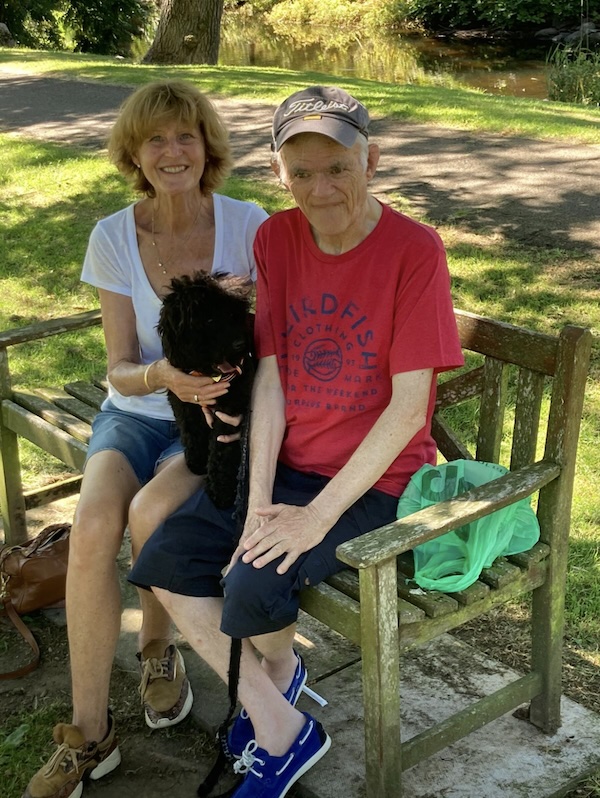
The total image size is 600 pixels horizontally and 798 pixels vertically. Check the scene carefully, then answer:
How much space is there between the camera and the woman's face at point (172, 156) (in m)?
3.29

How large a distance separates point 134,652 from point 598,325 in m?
3.13

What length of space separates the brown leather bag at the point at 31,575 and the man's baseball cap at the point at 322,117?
1.80 meters

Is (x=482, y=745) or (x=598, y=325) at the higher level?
(x=598, y=325)

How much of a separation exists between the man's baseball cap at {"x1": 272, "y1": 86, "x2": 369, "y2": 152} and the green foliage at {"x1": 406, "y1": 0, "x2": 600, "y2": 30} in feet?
87.4

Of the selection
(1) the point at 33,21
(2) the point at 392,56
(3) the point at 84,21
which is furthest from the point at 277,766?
(1) the point at 33,21

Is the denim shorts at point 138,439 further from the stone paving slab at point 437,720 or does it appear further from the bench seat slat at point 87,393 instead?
the stone paving slab at point 437,720

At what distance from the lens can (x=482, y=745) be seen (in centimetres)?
303

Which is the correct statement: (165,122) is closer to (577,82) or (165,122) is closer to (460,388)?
(460,388)

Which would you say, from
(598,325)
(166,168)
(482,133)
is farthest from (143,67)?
(166,168)

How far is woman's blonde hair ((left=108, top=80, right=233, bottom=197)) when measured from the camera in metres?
3.26

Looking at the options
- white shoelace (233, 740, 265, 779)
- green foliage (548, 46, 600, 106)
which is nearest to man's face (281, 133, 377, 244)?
white shoelace (233, 740, 265, 779)

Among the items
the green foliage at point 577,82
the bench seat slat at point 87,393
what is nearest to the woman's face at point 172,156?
the bench seat slat at point 87,393

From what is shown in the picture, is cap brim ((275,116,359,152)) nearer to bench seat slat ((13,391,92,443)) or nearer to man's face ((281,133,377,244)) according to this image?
man's face ((281,133,377,244))

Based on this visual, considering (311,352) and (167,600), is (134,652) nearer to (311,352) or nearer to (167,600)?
(167,600)
